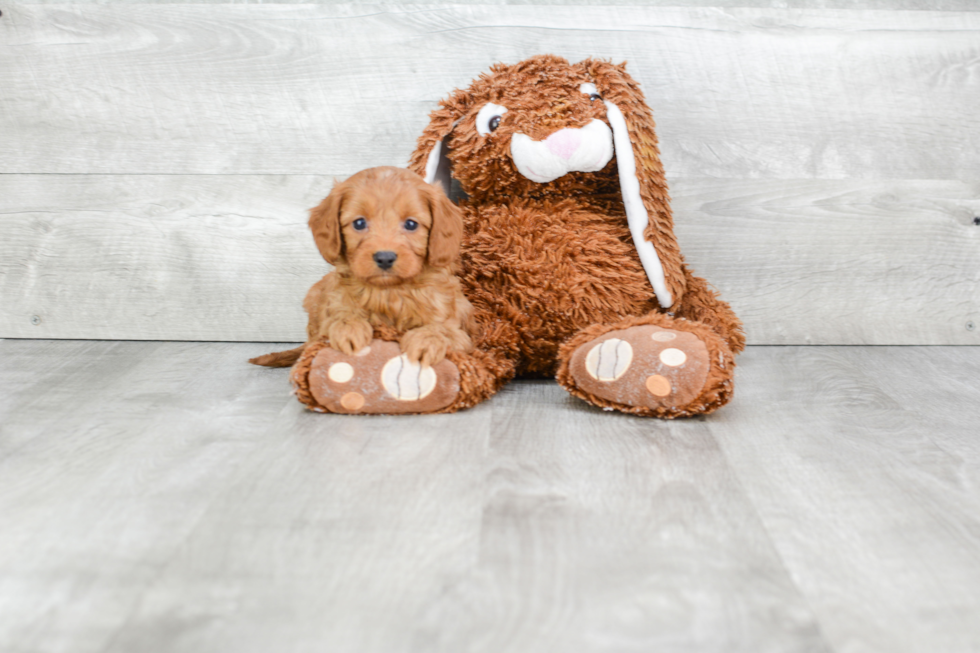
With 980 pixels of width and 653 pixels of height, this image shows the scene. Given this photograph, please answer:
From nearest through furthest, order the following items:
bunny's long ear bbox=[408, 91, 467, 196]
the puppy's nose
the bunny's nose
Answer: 1. the puppy's nose
2. the bunny's nose
3. bunny's long ear bbox=[408, 91, 467, 196]

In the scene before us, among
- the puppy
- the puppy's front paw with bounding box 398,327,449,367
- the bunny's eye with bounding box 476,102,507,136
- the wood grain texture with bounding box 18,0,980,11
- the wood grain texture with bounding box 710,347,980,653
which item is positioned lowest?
the wood grain texture with bounding box 710,347,980,653

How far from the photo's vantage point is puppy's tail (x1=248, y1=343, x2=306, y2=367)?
138 centimetres

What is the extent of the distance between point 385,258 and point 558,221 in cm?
34

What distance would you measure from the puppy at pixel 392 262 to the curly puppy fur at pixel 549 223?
0.11 meters

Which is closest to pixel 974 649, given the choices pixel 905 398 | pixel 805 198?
pixel 905 398

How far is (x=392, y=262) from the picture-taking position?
1.08 m

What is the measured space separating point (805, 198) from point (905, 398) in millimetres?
451

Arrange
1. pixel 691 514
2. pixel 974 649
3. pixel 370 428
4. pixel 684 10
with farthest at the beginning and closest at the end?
pixel 684 10 < pixel 370 428 < pixel 691 514 < pixel 974 649

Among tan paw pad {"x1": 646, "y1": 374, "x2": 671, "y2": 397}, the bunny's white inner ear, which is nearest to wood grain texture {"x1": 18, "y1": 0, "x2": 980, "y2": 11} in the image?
the bunny's white inner ear

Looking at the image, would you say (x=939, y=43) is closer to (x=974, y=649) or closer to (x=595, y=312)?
(x=595, y=312)

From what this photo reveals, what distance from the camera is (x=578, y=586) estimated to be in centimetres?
71

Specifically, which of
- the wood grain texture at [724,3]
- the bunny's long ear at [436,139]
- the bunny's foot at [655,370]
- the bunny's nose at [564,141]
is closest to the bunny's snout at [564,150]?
the bunny's nose at [564,141]

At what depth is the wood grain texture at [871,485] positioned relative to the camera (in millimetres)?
679

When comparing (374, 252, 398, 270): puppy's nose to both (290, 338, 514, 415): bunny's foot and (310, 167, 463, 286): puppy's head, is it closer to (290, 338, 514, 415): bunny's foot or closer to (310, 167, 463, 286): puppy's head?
(310, 167, 463, 286): puppy's head
